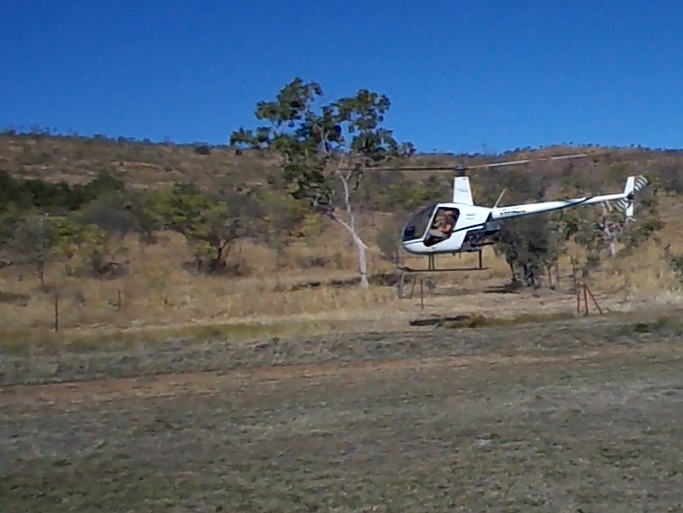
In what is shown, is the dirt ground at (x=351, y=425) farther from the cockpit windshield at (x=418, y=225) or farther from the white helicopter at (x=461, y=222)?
the cockpit windshield at (x=418, y=225)

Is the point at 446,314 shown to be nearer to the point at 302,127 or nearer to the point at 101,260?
the point at 302,127

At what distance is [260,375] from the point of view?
16547 millimetres

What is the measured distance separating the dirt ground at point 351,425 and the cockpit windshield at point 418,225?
383 inches

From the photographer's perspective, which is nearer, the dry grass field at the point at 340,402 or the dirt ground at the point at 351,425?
the dirt ground at the point at 351,425

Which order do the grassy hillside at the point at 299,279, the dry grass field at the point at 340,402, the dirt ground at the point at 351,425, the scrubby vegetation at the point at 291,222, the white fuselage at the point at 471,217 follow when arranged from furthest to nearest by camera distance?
1. the scrubby vegetation at the point at 291,222
2. the white fuselage at the point at 471,217
3. the grassy hillside at the point at 299,279
4. the dry grass field at the point at 340,402
5. the dirt ground at the point at 351,425

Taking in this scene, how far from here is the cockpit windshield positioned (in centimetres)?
2973

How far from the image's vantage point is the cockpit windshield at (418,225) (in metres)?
29.7

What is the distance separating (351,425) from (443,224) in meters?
18.0

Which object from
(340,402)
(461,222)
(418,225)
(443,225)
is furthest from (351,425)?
(418,225)

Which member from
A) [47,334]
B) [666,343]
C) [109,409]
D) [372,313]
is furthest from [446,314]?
[109,409]

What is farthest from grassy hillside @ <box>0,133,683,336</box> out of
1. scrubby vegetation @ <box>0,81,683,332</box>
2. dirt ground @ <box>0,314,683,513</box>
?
dirt ground @ <box>0,314,683,513</box>

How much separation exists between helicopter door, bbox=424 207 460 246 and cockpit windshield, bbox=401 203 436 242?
21cm

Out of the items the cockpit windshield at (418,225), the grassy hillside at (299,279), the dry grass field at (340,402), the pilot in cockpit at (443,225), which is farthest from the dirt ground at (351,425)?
the cockpit windshield at (418,225)

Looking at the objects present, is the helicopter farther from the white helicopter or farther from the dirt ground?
the dirt ground
